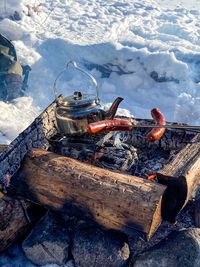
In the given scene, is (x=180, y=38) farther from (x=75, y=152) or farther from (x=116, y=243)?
(x=116, y=243)

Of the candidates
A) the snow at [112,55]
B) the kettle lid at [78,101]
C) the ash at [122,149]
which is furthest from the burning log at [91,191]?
the snow at [112,55]

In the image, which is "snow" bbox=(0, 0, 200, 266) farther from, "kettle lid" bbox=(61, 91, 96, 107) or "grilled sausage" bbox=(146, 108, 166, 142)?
"grilled sausage" bbox=(146, 108, 166, 142)

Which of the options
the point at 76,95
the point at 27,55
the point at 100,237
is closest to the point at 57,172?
the point at 100,237

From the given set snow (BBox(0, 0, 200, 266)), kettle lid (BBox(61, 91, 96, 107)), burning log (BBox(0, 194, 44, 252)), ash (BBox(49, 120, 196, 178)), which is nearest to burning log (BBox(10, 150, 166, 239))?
burning log (BBox(0, 194, 44, 252))

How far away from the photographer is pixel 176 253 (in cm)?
287

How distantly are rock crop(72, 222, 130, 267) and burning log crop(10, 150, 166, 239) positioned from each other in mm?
135

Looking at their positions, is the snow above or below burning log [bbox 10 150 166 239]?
below

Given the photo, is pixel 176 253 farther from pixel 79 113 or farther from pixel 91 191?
pixel 79 113

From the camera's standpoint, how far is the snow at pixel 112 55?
716 cm

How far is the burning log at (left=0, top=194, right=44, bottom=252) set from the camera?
3129mm

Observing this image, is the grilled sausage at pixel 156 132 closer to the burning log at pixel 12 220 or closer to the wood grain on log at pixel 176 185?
the wood grain on log at pixel 176 185

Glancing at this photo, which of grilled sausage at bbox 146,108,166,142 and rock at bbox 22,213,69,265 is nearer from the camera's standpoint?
rock at bbox 22,213,69,265

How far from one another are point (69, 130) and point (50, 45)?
568cm

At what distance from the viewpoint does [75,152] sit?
376cm
